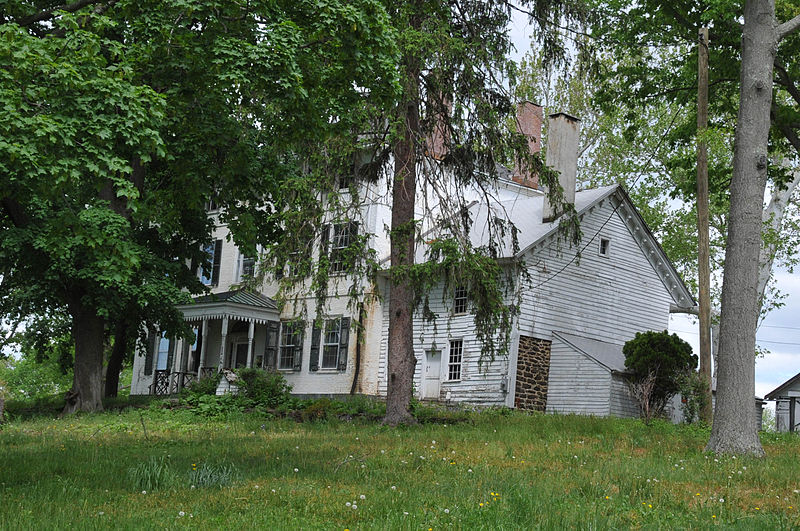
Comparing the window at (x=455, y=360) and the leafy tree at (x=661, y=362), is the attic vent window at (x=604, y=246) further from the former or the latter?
the window at (x=455, y=360)

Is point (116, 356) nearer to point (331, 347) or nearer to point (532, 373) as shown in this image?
point (331, 347)

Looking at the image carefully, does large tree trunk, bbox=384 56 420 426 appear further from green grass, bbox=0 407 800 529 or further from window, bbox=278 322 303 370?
window, bbox=278 322 303 370

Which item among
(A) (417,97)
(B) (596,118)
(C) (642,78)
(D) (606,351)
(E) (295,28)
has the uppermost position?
(B) (596,118)

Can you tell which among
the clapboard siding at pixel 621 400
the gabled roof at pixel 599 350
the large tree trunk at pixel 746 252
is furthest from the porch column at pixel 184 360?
the large tree trunk at pixel 746 252

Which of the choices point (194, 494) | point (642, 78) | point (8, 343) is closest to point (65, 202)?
point (194, 494)

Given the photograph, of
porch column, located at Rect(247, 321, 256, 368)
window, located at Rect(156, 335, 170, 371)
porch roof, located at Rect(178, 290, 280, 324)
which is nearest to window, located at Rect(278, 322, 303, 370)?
porch roof, located at Rect(178, 290, 280, 324)

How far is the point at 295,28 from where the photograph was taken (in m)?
11.3

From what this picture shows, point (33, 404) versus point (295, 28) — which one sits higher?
point (295, 28)

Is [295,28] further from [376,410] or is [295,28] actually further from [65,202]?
[376,410]

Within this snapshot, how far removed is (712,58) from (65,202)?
17277 millimetres

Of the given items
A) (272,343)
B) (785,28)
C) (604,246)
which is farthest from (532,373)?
(785,28)

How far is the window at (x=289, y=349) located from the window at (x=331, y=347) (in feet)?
1.93

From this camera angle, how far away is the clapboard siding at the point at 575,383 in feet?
89.9

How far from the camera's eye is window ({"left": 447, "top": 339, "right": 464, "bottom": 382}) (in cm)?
2942
